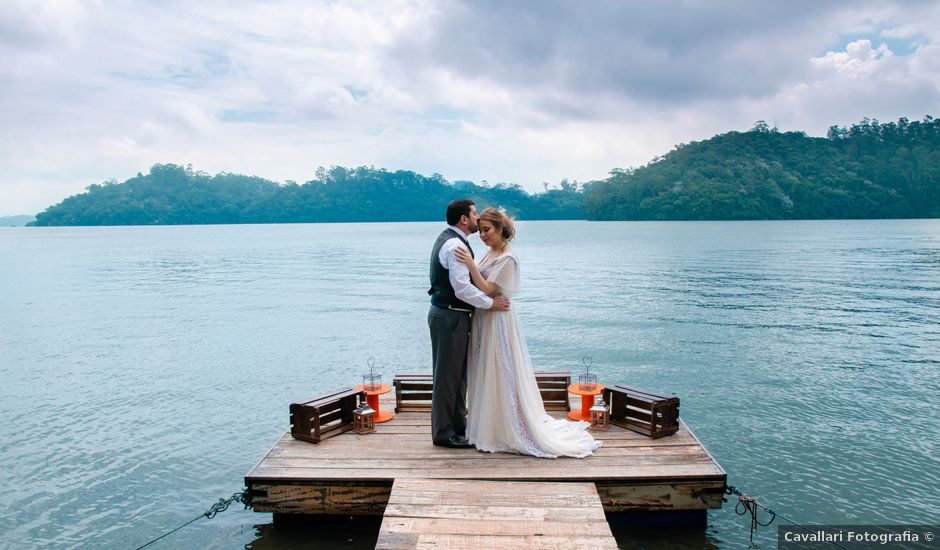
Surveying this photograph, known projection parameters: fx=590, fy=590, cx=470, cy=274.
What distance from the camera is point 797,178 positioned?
148 m

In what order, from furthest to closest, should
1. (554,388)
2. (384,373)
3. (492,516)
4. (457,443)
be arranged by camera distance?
(384,373)
(554,388)
(457,443)
(492,516)

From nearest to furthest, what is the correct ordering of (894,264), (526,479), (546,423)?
(526,479) < (546,423) < (894,264)

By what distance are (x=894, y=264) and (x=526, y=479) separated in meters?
49.5

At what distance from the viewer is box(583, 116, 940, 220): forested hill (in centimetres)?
14438

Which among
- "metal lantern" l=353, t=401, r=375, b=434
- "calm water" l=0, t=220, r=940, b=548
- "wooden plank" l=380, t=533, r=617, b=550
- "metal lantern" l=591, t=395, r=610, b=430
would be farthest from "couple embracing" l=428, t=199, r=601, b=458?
"calm water" l=0, t=220, r=940, b=548

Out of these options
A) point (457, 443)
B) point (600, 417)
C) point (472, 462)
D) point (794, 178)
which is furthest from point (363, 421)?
point (794, 178)

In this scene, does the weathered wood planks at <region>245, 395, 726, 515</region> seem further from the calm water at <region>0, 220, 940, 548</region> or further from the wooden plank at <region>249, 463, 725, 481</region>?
the calm water at <region>0, 220, 940, 548</region>

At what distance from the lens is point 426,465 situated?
21.3ft

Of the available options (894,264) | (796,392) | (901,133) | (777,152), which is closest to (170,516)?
(796,392)

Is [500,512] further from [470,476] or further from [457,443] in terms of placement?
[457,443]

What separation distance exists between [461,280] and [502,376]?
3.92 ft

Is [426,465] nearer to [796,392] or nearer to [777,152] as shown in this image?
[796,392]

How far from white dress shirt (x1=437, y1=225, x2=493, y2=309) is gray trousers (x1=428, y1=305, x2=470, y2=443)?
38 cm

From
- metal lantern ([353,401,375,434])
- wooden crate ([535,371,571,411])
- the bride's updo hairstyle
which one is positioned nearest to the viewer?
the bride's updo hairstyle
